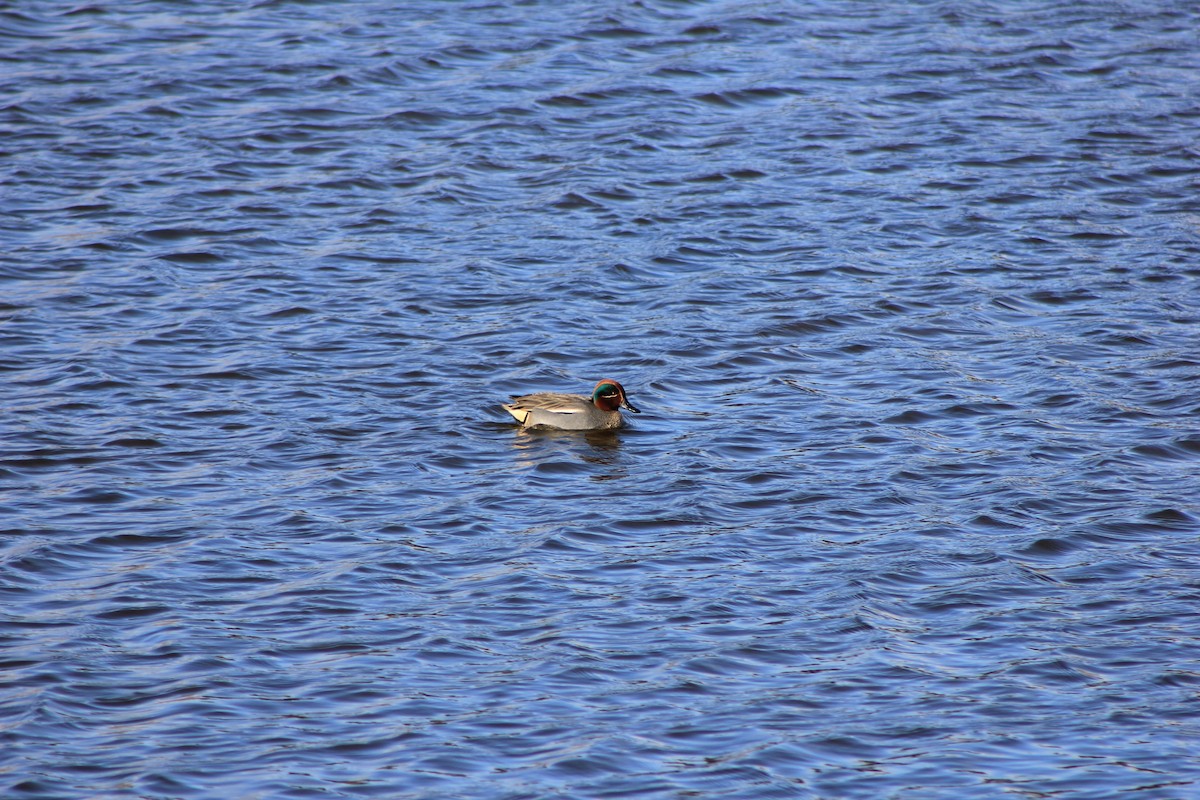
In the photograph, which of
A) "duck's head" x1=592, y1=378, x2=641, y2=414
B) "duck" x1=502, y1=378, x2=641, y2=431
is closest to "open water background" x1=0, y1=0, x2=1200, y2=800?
"duck" x1=502, y1=378, x2=641, y2=431

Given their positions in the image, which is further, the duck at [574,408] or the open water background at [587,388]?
the duck at [574,408]

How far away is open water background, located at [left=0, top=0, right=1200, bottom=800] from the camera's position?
8430 millimetres

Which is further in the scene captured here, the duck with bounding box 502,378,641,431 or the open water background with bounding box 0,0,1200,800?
the duck with bounding box 502,378,641,431

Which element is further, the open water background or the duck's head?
the duck's head

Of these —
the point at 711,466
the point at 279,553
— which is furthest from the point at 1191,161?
the point at 279,553

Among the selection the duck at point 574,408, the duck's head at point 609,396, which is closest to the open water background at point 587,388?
the duck at point 574,408

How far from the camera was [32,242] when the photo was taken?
16.0 meters

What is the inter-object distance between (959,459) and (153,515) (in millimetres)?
6077

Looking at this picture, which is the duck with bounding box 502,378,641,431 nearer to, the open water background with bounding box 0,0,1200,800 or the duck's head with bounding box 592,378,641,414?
the duck's head with bounding box 592,378,641,414

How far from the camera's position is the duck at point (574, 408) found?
12805 millimetres

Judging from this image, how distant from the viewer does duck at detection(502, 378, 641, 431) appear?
42.0 feet

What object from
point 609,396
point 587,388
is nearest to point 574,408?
point 609,396

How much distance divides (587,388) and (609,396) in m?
0.81

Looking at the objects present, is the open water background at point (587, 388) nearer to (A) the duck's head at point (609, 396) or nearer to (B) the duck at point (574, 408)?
(B) the duck at point (574, 408)
